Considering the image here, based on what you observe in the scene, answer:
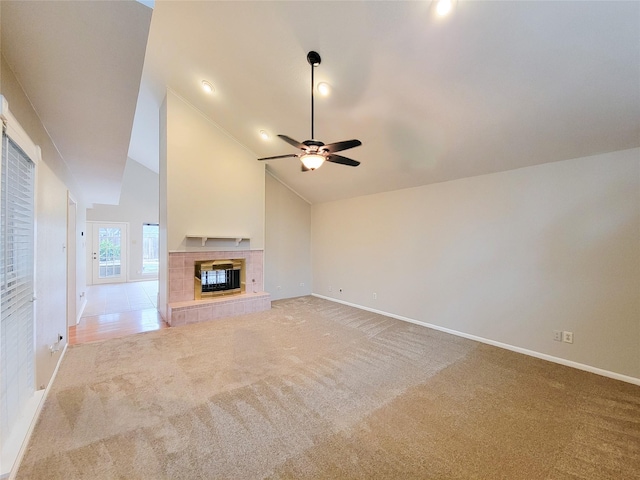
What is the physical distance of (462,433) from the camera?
1997 millimetres

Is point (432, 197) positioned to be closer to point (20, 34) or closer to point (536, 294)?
point (536, 294)

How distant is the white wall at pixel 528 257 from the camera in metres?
2.85

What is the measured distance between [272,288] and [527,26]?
5.85 meters

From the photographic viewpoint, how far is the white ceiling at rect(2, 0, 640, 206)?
83.0 inches

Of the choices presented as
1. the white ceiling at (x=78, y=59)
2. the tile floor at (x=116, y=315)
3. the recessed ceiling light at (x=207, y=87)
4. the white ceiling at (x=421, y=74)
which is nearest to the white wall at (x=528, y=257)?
the white ceiling at (x=421, y=74)

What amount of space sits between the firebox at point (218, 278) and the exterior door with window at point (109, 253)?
19.5 ft

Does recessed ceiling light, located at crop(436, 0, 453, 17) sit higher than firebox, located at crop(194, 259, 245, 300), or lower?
higher

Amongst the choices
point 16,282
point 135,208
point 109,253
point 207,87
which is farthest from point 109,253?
point 16,282

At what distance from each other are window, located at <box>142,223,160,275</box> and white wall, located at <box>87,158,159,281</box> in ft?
0.49

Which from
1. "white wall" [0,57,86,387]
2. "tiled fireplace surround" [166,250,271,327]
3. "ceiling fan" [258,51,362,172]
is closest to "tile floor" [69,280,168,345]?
"tiled fireplace surround" [166,250,271,327]

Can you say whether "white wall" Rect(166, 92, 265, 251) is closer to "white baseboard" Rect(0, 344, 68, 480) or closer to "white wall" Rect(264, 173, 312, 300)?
"white wall" Rect(264, 173, 312, 300)

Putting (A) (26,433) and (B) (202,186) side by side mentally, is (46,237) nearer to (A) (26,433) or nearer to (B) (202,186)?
(A) (26,433)

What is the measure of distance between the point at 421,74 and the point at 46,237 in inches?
161

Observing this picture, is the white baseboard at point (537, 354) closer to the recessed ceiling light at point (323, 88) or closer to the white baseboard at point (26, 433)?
the recessed ceiling light at point (323, 88)
